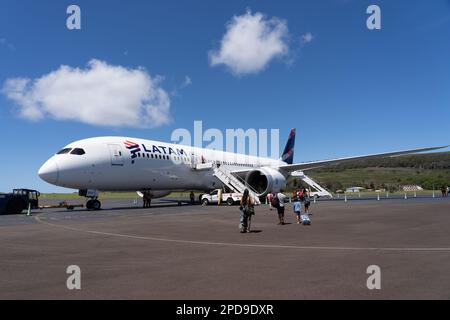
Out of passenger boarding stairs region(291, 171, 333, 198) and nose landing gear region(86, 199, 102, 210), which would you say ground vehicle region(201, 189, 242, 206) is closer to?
nose landing gear region(86, 199, 102, 210)

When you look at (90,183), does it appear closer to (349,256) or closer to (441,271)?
(349,256)

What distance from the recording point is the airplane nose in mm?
23641

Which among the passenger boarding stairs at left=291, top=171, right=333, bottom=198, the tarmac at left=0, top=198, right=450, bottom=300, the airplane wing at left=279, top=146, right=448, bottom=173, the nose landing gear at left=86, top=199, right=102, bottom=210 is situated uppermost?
the airplane wing at left=279, top=146, right=448, bottom=173

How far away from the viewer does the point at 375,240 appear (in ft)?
35.8

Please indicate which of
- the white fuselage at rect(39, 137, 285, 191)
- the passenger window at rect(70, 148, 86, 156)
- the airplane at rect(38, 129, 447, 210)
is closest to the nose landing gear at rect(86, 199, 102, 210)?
the airplane at rect(38, 129, 447, 210)

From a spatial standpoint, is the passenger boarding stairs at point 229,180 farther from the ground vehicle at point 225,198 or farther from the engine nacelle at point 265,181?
the ground vehicle at point 225,198

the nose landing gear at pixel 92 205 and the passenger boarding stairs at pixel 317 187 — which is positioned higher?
the passenger boarding stairs at pixel 317 187

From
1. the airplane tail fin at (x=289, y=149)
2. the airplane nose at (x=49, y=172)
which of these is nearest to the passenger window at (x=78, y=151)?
the airplane nose at (x=49, y=172)

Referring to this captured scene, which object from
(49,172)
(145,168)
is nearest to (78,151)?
(49,172)

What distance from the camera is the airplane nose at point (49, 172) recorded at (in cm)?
2364

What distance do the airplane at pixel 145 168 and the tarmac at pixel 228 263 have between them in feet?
38.2

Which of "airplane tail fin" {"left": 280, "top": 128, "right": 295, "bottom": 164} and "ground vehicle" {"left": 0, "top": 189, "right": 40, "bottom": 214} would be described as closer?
"ground vehicle" {"left": 0, "top": 189, "right": 40, "bottom": 214}

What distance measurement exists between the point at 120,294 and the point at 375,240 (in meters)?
7.71

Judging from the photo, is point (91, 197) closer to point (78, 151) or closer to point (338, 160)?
point (78, 151)
